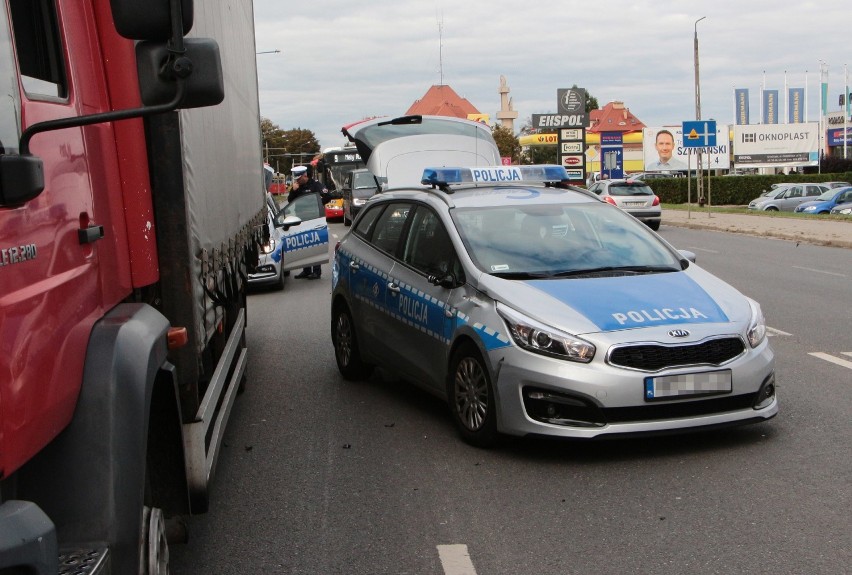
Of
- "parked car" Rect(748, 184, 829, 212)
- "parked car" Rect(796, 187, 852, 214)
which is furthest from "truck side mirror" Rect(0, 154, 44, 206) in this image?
"parked car" Rect(748, 184, 829, 212)

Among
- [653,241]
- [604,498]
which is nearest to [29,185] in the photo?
[604,498]

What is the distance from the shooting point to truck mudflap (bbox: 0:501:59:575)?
2.38 metres

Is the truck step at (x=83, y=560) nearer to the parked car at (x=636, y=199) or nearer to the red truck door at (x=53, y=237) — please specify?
the red truck door at (x=53, y=237)

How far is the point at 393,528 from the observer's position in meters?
5.22

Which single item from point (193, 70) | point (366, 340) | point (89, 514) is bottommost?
point (366, 340)

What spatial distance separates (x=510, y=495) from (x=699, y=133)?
31.5 meters

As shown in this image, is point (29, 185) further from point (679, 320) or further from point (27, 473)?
point (679, 320)

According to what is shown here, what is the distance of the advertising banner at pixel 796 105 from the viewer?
120m

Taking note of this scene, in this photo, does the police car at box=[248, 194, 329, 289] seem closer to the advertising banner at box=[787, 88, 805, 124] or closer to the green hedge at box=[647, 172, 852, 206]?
the green hedge at box=[647, 172, 852, 206]

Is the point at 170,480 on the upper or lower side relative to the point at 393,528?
upper

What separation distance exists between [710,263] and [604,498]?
15.3 meters

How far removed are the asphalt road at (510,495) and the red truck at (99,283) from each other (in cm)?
95

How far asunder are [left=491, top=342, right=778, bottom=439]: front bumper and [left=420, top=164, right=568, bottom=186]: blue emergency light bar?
248cm

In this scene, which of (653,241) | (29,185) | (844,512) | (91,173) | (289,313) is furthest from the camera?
(289,313)
